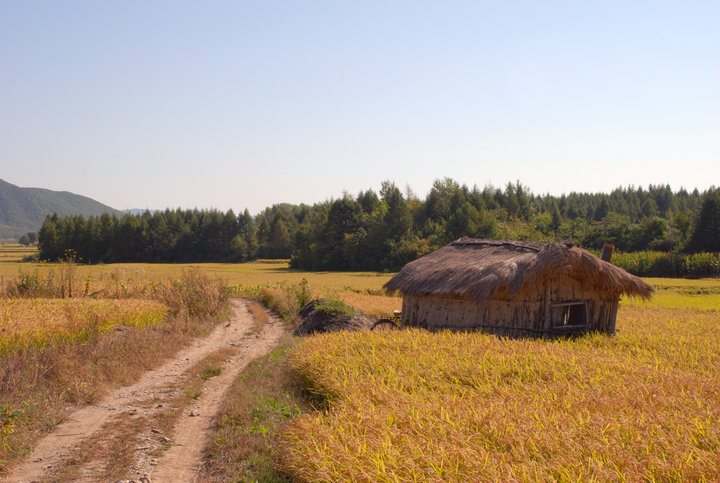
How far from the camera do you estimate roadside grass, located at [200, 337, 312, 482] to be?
18.6 feet

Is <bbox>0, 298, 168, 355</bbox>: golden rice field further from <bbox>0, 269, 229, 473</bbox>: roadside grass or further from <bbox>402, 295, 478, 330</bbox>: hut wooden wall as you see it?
<bbox>402, 295, 478, 330</bbox>: hut wooden wall

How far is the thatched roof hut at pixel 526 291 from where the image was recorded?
12297 mm

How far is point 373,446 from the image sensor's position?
4.63 metres

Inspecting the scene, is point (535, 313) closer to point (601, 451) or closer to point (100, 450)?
point (601, 451)

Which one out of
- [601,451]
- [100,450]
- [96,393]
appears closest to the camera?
[601,451]

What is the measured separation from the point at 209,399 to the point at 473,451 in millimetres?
5906

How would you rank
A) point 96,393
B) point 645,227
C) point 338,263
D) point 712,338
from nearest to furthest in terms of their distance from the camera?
point 96,393, point 712,338, point 645,227, point 338,263

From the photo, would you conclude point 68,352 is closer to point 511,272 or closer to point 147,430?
point 147,430

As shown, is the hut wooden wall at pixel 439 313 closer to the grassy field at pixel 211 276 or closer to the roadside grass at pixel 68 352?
the roadside grass at pixel 68 352

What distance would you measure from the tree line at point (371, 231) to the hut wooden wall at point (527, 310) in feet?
134

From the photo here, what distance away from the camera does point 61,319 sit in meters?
11.6

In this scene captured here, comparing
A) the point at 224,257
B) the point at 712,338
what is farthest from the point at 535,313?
the point at 224,257

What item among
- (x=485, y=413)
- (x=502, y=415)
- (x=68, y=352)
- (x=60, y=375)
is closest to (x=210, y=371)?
(x=68, y=352)

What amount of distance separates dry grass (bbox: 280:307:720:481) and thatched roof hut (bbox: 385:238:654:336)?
2.95 metres
